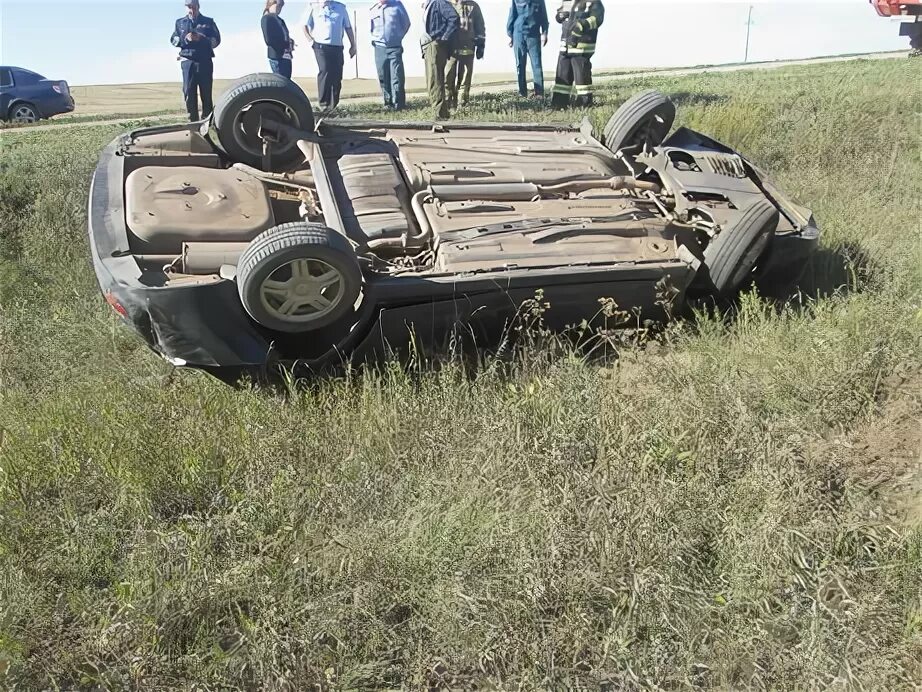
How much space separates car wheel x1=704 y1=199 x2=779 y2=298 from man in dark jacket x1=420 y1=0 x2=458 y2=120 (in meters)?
6.86

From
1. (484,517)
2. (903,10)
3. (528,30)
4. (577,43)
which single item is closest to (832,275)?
(484,517)

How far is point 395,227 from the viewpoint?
4.57 metres

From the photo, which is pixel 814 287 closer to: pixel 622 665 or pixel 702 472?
pixel 702 472

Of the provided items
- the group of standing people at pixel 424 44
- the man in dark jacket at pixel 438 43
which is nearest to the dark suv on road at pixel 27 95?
the group of standing people at pixel 424 44

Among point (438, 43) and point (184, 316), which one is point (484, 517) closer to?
point (184, 316)

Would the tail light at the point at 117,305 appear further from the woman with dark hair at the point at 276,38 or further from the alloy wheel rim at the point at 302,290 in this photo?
the woman with dark hair at the point at 276,38

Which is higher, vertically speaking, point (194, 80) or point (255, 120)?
point (194, 80)

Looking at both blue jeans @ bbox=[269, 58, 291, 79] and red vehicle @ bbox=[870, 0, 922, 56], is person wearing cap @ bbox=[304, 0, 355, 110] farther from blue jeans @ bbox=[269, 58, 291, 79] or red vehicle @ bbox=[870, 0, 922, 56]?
red vehicle @ bbox=[870, 0, 922, 56]

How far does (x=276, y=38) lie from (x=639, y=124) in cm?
727

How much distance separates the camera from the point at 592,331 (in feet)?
14.8

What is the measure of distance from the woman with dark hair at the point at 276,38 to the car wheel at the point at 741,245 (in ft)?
26.9

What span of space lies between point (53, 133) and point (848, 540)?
11.9 meters

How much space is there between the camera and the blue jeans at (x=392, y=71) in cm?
1210

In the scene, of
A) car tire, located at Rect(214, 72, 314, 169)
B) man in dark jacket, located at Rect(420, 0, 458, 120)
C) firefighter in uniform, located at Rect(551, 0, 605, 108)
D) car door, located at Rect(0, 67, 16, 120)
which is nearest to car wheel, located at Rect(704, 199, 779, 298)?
car tire, located at Rect(214, 72, 314, 169)
